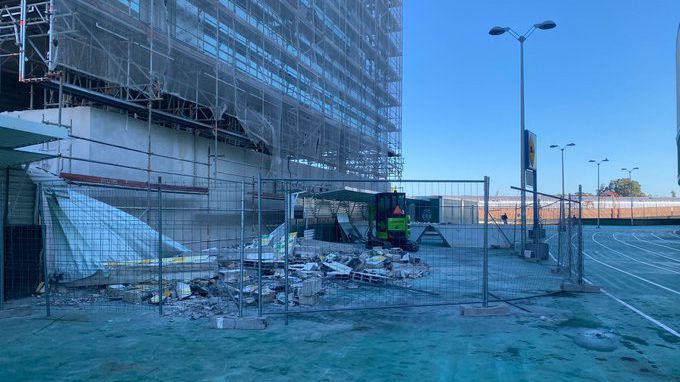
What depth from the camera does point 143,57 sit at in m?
14.4

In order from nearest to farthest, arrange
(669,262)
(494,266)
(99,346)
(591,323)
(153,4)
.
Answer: (99,346)
(591,323)
(153,4)
(494,266)
(669,262)

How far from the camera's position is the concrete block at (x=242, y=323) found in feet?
24.1

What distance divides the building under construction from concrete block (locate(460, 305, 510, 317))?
927 centimetres

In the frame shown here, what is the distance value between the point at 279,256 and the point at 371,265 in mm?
2651

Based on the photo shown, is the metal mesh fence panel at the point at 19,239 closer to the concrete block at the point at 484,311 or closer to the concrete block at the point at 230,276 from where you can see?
the concrete block at the point at 230,276

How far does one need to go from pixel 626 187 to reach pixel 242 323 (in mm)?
147528

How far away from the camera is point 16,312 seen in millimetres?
8305

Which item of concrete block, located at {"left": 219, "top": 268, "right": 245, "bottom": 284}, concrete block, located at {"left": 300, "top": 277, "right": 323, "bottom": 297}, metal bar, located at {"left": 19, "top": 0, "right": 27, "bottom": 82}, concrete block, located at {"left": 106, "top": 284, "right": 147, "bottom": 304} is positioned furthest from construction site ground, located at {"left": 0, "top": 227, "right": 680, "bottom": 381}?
metal bar, located at {"left": 19, "top": 0, "right": 27, "bottom": 82}

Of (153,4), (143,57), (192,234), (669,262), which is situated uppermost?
(153,4)

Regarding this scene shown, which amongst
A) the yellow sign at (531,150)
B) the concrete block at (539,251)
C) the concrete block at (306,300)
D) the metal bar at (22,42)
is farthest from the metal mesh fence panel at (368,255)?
the metal bar at (22,42)

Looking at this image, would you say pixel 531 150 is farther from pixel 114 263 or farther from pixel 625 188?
pixel 625 188

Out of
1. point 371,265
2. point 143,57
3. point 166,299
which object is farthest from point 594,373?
point 143,57

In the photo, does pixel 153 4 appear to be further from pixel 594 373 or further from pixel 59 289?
pixel 594 373

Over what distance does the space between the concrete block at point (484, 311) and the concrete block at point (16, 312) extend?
25.1 feet
